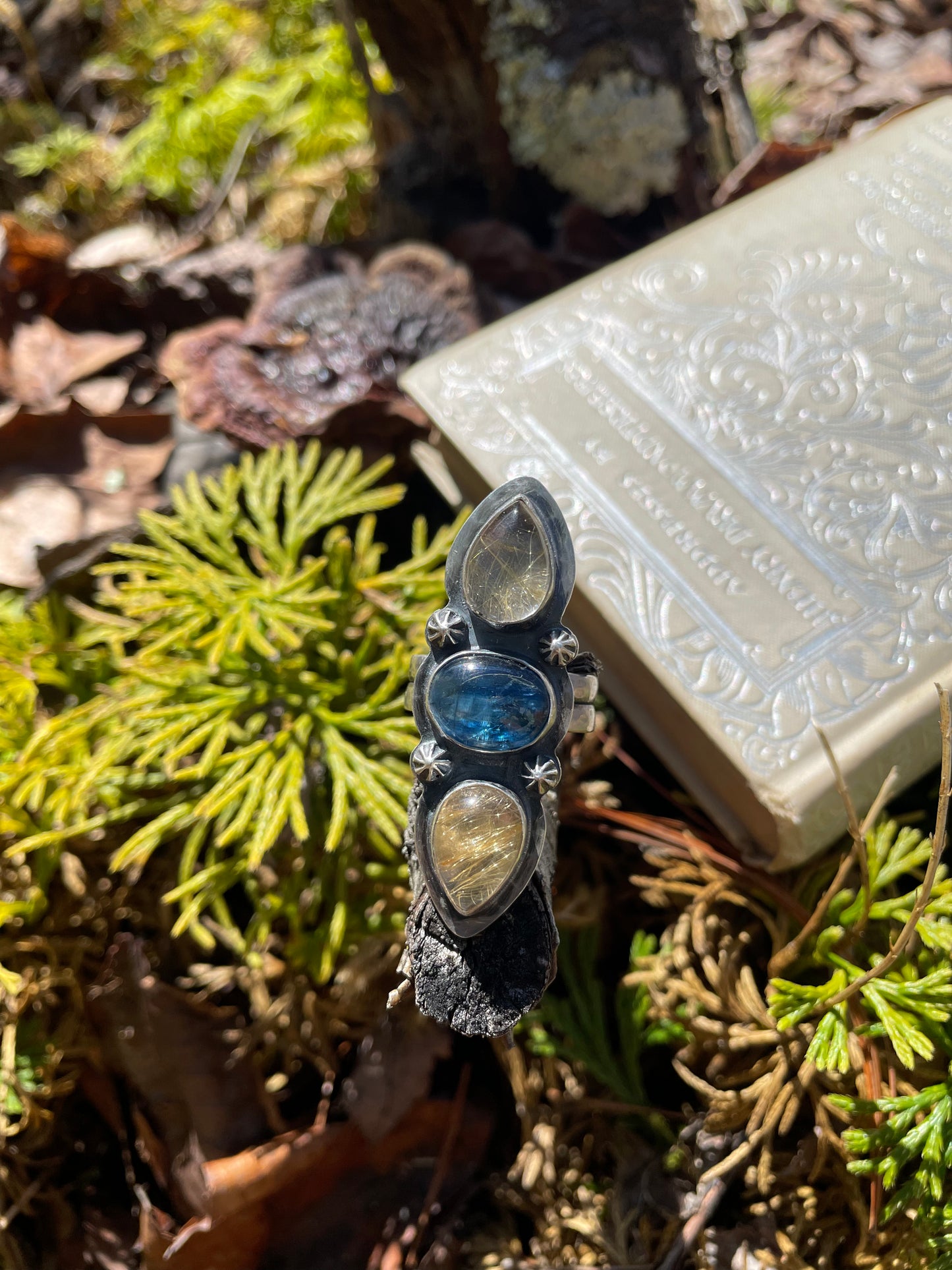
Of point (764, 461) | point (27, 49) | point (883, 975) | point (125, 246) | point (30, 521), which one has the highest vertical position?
point (27, 49)

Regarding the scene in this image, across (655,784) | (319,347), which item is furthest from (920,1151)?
(319,347)

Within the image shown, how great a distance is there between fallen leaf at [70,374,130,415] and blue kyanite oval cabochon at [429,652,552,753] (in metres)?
0.93

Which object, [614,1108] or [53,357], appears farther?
[53,357]

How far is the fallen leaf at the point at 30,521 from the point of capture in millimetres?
1323

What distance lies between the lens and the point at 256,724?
119 centimetres

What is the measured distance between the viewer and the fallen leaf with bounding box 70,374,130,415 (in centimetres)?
147

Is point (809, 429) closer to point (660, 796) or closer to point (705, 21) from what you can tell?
point (660, 796)

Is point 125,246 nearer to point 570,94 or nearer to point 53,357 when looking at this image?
point 53,357

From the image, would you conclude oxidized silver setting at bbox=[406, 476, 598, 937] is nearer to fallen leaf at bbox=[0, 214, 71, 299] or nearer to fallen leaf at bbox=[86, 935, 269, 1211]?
fallen leaf at bbox=[86, 935, 269, 1211]

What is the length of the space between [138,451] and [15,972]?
0.74 meters

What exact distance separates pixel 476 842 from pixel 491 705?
0.11 meters

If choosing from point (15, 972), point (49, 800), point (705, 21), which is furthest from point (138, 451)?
point (705, 21)

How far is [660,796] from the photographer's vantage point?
4.25 feet

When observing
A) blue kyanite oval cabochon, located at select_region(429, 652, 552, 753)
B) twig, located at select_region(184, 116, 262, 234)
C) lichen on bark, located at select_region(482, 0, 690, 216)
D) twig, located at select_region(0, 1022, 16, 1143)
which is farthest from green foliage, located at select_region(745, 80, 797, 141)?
twig, located at select_region(0, 1022, 16, 1143)
